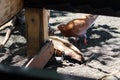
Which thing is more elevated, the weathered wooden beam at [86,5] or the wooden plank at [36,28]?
the weathered wooden beam at [86,5]

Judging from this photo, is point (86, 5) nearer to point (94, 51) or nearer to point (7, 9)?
point (7, 9)

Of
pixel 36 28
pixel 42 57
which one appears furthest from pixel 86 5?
pixel 42 57

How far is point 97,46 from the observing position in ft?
14.9

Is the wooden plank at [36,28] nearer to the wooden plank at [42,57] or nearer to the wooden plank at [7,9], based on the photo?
the wooden plank at [42,57]

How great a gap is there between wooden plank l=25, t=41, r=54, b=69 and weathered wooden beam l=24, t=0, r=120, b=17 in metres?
0.64

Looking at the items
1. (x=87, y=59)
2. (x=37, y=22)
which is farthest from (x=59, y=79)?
(x=87, y=59)

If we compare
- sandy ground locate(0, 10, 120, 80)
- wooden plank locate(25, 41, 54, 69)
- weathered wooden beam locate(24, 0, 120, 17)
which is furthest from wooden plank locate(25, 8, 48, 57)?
sandy ground locate(0, 10, 120, 80)

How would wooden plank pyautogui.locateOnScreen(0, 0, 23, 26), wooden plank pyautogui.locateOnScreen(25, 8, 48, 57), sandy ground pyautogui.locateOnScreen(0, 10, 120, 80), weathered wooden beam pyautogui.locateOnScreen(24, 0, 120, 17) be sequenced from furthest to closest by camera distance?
sandy ground pyautogui.locateOnScreen(0, 10, 120, 80) → wooden plank pyautogui.locateOnScreen(25, 8, 48, 57) → weathered wooden beam pyautogui.locateOnScreen(24, 0, 120, 17) → wooden plank pyautogui.locateOnScreen(0, 0, 23, 26)

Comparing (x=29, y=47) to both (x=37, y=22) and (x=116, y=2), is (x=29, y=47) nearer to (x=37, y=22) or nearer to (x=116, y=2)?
(x=37, y=22)

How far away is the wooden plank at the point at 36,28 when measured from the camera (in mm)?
3146

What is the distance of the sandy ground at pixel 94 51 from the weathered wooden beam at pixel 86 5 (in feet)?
2.39

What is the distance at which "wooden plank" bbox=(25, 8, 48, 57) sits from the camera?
315cm

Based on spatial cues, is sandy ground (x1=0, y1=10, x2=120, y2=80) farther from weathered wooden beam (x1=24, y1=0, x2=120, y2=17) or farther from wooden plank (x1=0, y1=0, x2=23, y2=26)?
wooden plank (x1=0, y1=0, x2=23, y2=26)

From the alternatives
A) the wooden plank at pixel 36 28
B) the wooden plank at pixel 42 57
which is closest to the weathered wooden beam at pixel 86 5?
the wooden plank at pixel 36 28
